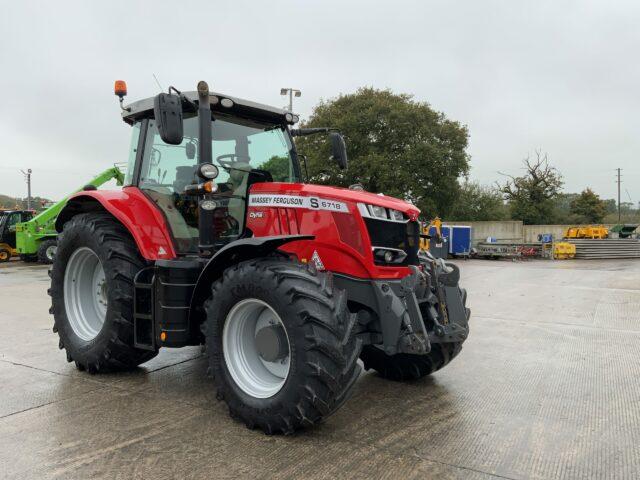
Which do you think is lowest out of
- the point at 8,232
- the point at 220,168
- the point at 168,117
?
the point at 8,232

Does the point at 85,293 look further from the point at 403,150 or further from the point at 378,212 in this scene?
the point at 403,150

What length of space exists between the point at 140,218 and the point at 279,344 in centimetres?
187

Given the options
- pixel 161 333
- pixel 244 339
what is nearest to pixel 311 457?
pixel 244 339

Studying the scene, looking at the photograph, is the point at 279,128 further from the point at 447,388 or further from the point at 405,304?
the point at 447,388

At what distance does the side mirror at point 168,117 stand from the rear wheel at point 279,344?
3.53 ft

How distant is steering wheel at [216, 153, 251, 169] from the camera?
4.57m

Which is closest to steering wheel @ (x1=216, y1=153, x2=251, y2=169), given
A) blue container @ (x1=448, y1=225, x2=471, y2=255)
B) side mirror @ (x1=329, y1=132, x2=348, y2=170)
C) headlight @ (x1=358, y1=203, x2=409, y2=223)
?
side mirror @ (x1=329, y1=132, x2=348, y2=170)

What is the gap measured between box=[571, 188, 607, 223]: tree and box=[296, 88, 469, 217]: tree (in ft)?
79.7

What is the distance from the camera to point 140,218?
461 cm

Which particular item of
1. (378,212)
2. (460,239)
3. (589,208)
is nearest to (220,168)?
(378,212)

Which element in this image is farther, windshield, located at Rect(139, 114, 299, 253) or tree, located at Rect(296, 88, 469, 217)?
tree, located at Rect(296, 88, 469, 217)

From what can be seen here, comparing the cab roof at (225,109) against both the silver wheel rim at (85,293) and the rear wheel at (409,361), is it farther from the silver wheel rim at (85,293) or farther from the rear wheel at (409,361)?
the rear wheel at (409,361)

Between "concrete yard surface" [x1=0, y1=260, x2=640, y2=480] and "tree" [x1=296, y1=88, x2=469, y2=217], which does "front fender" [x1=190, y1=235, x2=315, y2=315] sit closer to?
"concrete yard surface" [x1=0, y1=260, x2=640, y2=480]

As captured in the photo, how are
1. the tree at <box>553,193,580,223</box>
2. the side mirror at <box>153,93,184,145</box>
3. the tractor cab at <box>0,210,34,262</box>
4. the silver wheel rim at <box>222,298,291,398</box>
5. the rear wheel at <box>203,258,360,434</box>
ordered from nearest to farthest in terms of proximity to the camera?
the rear wheel at <box>203,258,360,434</box> < the silver wheel rim at <box>222,298,291,398</box> < the side mirror at <box>153,93,184,145</box> < the tractor cab at <box>0,210,34,262</box> < the tree at <box>553,193,580,223</box>
